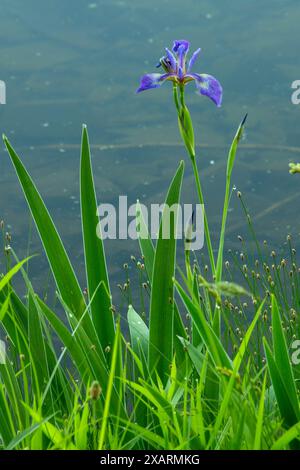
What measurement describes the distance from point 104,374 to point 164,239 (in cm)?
32

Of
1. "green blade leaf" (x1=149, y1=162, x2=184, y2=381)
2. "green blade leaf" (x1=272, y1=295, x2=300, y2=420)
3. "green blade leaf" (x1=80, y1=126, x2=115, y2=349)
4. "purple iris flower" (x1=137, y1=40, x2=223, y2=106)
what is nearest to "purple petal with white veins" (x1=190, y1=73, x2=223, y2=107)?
"purple iris flower" (x1=137, y1=40, x2=223, y2=106)

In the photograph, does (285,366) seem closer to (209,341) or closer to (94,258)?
(209,341)

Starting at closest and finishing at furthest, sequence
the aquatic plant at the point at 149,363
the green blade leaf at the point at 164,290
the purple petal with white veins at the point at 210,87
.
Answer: the aquatic plant at the point at 149,363
the purple petal with white veins at the point at 210,87
the green blade leaf at the point at 164,290

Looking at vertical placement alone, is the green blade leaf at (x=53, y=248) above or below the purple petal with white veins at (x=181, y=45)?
below

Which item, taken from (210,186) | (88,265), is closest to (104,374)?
(88,265)

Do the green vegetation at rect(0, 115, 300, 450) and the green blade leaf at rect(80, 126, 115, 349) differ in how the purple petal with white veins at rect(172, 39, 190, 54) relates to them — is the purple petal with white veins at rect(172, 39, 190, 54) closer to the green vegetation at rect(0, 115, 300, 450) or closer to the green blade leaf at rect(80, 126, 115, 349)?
the green vegetation at rect(0, 115, 300, 450)

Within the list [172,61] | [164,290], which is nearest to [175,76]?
[172,61]

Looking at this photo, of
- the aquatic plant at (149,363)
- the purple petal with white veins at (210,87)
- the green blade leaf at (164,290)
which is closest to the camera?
the aquatic plant at (149,363)

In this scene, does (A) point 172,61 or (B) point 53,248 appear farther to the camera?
(B) point 53,248

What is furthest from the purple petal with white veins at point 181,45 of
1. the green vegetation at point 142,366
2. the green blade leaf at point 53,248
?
the green blade leaf at point 53,248

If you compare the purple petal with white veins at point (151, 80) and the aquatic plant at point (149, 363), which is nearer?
the aquatic plant at point (149, 363)

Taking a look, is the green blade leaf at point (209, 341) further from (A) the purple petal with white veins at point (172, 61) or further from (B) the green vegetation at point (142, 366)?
(A) the purple petal with white veins at point (172, 61)
